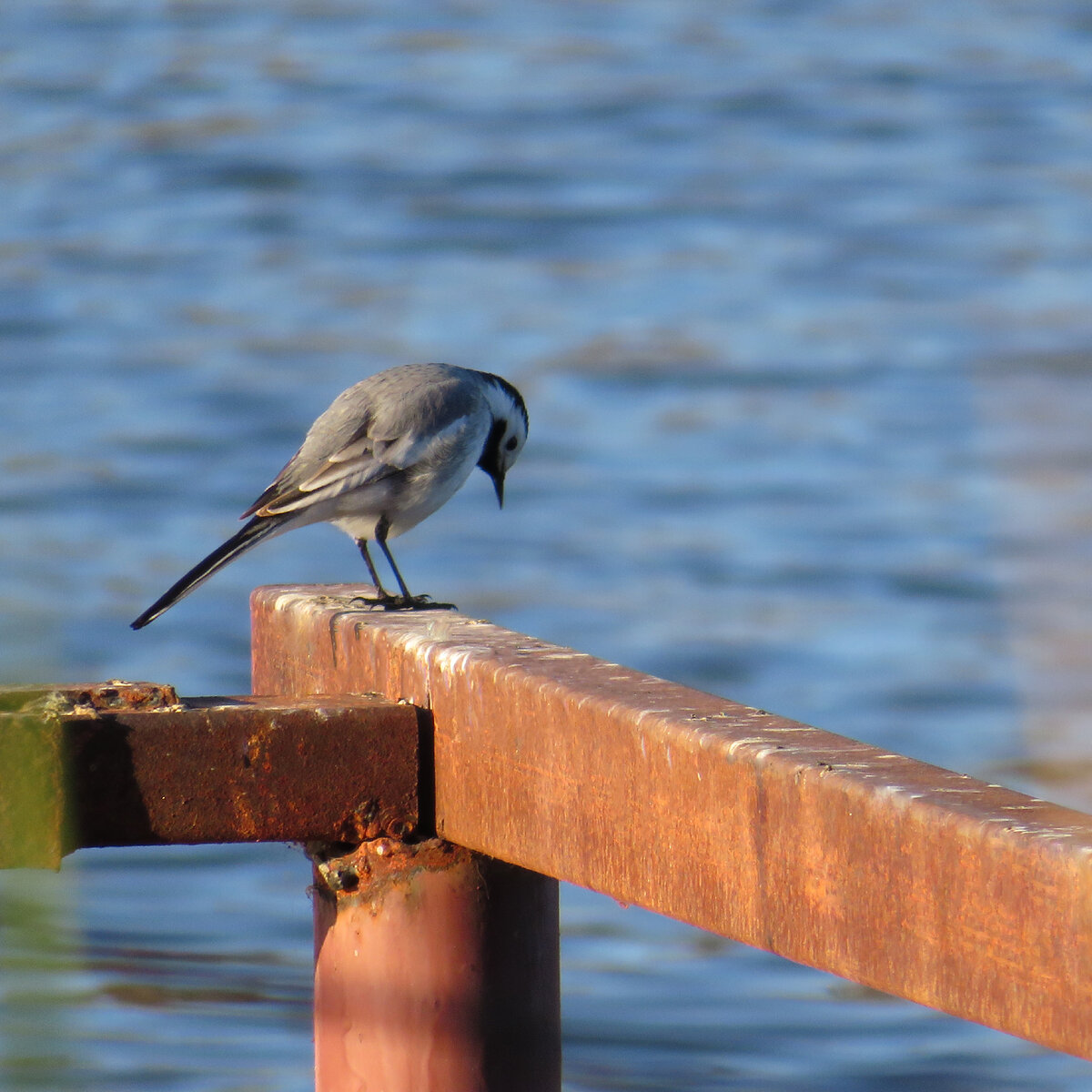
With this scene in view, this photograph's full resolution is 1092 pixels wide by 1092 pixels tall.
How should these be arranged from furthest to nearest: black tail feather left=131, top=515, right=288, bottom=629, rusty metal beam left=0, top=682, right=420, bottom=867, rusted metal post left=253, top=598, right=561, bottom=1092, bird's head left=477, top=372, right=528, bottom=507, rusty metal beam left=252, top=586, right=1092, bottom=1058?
bird's head left=477, top=372, right=528, bottom=507, black tail feather left=131, top=515, right=288, bottom=629, rusted metal post left=253, top=598, right=561, bottom=1092, rusty metal beam left=0, top=682, right=420, bottom=867, rusty metal beam left=252, top=586, right=1092, bottom=1058

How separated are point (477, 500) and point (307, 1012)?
5.20 meters

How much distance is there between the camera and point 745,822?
1.71m

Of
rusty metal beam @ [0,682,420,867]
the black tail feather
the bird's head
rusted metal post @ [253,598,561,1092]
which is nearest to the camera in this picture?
rusty metal beam @ [0,682,420,867]

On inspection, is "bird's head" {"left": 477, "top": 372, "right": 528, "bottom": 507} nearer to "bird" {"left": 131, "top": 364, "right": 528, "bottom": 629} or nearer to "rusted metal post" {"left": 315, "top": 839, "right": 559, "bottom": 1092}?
"bird" {"left": 131, "top": 364, "right": 528, "bottom": 629}

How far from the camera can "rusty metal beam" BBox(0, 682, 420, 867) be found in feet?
6.55

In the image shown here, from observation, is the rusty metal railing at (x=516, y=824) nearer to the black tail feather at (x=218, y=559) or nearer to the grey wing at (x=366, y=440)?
the black tail feather at (x=218, y=559)

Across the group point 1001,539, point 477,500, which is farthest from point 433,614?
point 477,500

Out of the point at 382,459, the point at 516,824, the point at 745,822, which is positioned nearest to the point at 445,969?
the point at 516,824

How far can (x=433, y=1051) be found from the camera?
224 centimetres

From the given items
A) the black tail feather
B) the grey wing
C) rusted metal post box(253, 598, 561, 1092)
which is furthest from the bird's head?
rusted metal post box(253, 598, 561, 1092)

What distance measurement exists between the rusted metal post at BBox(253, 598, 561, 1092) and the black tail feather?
1.56 meters

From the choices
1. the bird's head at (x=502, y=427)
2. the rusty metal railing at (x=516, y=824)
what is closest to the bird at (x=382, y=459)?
the bird's head at (x=502, y=427)

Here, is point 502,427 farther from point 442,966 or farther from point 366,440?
point 442,966

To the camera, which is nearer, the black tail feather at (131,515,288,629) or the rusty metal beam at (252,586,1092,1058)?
the rusty metal beam at (252,586,1092,1058)
